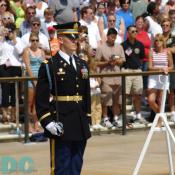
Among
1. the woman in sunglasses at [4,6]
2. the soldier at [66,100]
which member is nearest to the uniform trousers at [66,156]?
the soldier at [66,100]

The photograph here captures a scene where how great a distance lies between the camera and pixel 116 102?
608 inches

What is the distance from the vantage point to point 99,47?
1549cm

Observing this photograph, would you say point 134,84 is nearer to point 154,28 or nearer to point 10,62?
point 10,62

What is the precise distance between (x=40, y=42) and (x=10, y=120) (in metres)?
1.90

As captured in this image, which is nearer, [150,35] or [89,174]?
[89,174]

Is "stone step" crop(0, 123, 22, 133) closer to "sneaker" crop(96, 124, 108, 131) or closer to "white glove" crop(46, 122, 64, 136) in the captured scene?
"sneaker" crop(96, 124, 108, 131)

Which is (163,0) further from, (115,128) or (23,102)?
(23,102)

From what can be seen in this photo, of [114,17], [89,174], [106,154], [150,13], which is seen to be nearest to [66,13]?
[114,17]

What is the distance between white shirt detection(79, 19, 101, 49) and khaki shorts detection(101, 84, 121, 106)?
137cm

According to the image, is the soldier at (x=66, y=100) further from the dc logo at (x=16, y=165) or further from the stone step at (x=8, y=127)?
the stone step at (x=8, y=127)

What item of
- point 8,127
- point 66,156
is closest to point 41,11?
point 8,127

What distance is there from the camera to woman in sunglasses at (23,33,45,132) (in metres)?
14.5

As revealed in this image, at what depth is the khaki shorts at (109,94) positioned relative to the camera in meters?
15.2

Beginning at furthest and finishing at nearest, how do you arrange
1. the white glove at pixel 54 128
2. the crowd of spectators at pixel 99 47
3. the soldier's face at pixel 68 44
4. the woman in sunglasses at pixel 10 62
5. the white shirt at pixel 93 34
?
1. the white shirt at pixel 93 34
2. the crowd of spectators at pixel 99 47
3. the woman in sunglasses at pixel 10 62
4. the soldier's face at pixel 68 44
5. the white glove at pixel 54 128
